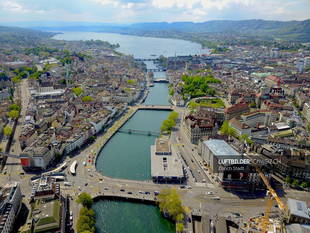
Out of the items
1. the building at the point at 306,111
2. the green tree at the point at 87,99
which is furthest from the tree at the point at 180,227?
the green tree at the point at 87,99

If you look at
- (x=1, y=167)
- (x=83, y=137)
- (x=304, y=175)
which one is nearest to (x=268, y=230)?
(x=304, y=175)

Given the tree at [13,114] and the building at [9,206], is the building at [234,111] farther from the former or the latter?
the tree at [13,114]

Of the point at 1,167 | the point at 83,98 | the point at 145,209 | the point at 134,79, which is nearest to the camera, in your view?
the point at 145,209

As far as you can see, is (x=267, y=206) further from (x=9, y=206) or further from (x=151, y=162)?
(x=9, y=206)

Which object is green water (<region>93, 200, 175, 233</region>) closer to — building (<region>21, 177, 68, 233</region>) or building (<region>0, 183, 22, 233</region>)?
building (<region>21, 177, 68, 233</region>)

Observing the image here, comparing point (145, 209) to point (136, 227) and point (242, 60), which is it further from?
point (242, 60)

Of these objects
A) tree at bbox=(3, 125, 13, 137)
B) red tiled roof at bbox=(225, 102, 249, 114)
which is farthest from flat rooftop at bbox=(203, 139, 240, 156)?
tree at bbox=(3, 125, 13, 137)
